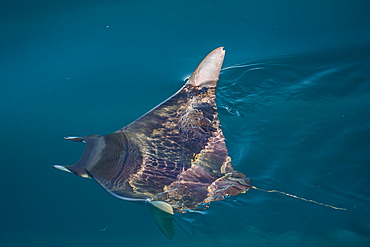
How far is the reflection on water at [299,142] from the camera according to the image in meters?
2.22

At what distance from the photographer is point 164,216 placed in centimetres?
215

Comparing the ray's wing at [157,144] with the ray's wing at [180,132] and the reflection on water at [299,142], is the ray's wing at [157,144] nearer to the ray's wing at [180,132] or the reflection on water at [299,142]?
the ray's wing at [180,132]

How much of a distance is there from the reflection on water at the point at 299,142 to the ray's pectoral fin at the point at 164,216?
0.15 metres

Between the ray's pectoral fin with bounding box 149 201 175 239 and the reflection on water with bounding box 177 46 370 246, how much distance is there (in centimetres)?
15

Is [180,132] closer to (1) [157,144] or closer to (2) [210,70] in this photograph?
(1) [157,144]

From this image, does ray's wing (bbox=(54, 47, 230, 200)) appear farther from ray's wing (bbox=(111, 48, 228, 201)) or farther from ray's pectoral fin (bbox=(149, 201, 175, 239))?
ray's pectoral fin (bbox=(149, 201, 175, 239))

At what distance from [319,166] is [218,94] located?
1.29 m

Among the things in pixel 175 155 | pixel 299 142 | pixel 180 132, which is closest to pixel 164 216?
pixel 175 155

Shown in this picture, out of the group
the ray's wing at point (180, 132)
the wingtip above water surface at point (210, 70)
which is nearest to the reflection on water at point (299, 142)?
the ray's wing at point (180, 132)

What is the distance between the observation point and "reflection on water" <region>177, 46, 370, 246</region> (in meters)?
2.22

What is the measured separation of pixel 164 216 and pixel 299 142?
1.42 meters

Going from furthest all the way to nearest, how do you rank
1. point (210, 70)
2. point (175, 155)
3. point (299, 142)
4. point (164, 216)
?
1. point (210, 70)
2. point (299, 142)
3. point (175, 155)
4. point (164, 216)

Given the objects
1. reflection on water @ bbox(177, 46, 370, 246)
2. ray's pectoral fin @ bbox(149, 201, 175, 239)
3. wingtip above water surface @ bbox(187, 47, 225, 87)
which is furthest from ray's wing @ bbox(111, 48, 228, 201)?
reflection on water @ bbox(177, 46, 370, 246)

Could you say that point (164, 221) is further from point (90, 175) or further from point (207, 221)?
point (90, 175)
